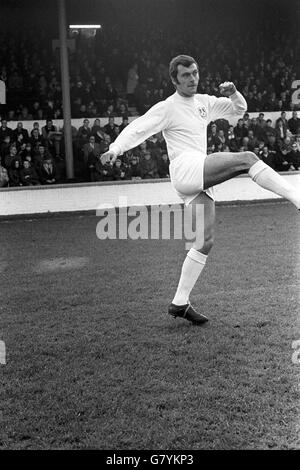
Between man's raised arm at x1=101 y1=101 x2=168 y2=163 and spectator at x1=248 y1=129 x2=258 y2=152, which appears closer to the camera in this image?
man's raised arm at x1=101 y1=101 x2=168 y2=163

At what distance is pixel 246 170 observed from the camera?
4.60 m

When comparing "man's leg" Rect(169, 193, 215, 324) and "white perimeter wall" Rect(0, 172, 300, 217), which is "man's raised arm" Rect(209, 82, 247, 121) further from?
"white perimeter wall" Rect(0, 172, 300, 217)

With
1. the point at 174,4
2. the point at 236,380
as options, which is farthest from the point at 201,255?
the point at 174,4

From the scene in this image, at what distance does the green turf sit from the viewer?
3.14 meters

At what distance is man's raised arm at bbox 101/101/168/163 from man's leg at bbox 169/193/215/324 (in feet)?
2.24

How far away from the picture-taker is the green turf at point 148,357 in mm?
3137

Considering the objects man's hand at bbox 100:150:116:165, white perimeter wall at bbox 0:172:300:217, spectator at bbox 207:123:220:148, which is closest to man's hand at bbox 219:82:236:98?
man's hand at bbox 100:150:116:165

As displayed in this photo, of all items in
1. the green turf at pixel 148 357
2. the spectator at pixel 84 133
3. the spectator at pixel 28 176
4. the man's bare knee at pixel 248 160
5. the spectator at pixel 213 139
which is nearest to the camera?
the green turf at pixel 148 357

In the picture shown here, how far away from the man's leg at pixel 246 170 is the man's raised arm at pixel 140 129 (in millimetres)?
544

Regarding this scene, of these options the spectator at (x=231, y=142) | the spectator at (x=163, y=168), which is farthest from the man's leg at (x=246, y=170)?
the spectator at (x=231, y=142)

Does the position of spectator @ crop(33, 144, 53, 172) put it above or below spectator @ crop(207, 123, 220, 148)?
below

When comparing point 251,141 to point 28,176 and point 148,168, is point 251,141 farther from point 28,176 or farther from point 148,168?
point 28,176

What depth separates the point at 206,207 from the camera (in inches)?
198

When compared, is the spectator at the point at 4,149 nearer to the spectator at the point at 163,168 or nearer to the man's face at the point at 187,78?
the spectator at the point at 163,168
